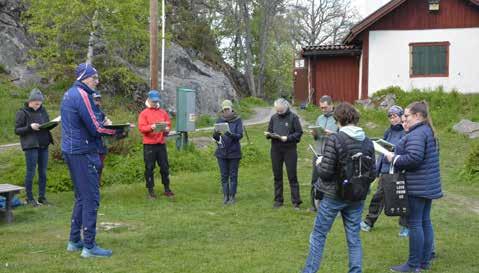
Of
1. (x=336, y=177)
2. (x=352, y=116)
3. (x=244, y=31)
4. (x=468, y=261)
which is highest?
(x=244, y=31)

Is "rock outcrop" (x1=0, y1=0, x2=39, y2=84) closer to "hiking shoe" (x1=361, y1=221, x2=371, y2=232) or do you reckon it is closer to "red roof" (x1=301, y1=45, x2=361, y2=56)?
"red roof" (x1=301, y1=45, x2=361, y2=56)

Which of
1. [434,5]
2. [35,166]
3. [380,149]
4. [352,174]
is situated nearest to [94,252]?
[352,174]

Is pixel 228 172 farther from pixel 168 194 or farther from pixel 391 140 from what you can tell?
pixel 391 140

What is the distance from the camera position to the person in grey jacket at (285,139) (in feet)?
29.4

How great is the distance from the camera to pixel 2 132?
15953 mm

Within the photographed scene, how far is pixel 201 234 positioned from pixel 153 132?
276cm

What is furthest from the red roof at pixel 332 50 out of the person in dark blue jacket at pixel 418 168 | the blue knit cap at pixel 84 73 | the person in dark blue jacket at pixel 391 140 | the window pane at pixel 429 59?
the blue knit cap at pixel 84 73

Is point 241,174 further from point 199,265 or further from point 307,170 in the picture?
point 199,265

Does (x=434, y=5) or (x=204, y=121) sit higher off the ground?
(x=434, y=5)

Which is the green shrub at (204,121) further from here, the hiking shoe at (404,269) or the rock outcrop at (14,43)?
the hiking shoe at (404,269)

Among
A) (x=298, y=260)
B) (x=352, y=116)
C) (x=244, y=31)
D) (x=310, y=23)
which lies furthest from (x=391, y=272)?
(x=310, y=23)

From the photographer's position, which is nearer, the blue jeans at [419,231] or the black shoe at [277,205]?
the blue jeans at [419,231]

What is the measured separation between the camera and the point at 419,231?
5.75m

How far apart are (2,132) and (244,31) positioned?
26746 millimetres
